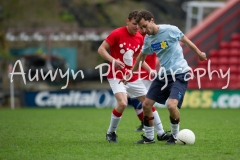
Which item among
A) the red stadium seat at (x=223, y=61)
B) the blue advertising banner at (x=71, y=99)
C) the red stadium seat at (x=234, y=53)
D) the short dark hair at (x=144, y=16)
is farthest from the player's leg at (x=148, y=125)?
the red stadium seat at (x=234, y=53)

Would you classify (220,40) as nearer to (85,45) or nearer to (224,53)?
(224,53)

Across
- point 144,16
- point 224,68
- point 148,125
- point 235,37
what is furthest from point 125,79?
point 235,37

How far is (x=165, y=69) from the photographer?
819 cm

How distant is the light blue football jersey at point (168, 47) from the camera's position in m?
8.12

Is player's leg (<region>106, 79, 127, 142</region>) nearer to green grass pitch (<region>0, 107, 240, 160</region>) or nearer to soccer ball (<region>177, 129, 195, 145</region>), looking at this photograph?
green grass pitch (<region>0, 107, 240, 160</region>)

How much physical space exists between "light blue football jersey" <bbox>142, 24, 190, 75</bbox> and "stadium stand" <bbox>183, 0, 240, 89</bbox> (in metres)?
11.8

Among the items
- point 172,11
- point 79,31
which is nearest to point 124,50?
point 79,31

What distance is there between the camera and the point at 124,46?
902 cm

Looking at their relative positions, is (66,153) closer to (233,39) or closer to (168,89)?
(168,89)

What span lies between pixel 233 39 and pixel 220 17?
1.04m

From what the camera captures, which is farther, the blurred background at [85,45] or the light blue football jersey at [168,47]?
the blurred background at [85,45]

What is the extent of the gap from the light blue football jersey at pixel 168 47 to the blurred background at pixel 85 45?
7215 mm

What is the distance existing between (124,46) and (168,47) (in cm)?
110

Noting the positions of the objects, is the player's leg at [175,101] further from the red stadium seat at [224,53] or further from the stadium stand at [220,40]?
the red stadium seat at [224,53]
